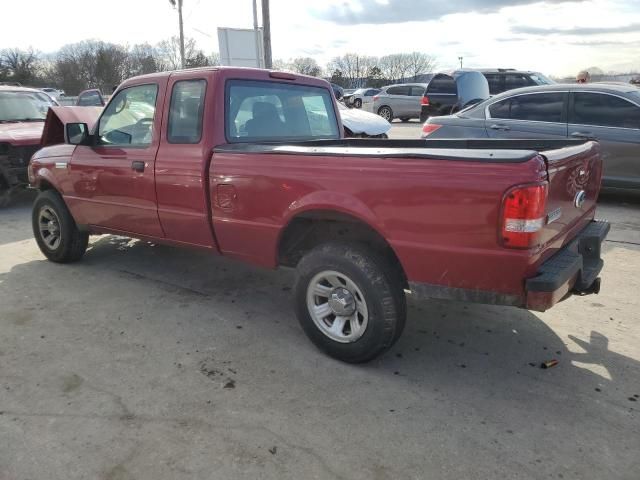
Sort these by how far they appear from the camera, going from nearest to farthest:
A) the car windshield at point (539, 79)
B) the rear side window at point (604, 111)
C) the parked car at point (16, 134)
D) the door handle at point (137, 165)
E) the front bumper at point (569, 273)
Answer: the front bumper at point (569, 273)
the door handle at point (137, 165)
the rear side window at point (604, 111)
the parked car at point (16, 134)
the car windshield at point (539, 79)

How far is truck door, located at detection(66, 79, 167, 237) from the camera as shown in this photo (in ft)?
13.5

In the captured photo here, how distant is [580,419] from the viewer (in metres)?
2.62

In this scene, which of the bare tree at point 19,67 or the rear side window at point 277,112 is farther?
the bare tree at point 19,67

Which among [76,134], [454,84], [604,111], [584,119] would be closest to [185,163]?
[76,134]

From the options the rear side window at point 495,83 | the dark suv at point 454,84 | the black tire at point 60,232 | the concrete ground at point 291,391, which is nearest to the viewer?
the concrete ground at point 291,391

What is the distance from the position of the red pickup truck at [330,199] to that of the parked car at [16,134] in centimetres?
359

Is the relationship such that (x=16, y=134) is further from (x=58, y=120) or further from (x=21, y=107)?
(x=58, y=120)

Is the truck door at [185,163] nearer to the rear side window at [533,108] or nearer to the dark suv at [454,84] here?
the rear side window at [533,108]

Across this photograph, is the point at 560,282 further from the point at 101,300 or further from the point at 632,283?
the point at 101,300

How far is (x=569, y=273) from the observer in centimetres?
267

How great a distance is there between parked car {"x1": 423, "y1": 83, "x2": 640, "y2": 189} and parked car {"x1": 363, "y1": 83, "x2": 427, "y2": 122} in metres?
15.6

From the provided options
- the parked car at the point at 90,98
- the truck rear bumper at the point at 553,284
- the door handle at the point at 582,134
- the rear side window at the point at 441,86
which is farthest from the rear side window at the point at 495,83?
the parked car at the point at 90,98

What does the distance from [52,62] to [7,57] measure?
420 inches

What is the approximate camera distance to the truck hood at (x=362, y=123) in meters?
10.2
